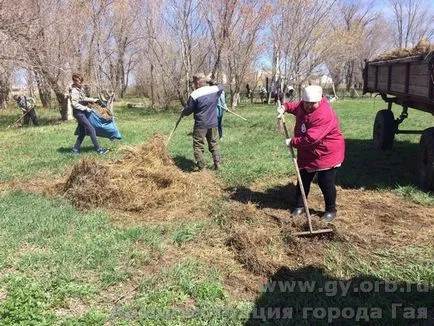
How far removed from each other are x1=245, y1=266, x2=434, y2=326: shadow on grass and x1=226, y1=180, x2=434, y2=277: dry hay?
30cm

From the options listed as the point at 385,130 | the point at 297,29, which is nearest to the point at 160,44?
the point at 297,29

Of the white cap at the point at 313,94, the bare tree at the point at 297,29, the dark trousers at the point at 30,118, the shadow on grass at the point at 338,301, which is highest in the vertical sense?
the bare tree at the point at 297,29

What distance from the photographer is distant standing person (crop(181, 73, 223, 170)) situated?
7.24m

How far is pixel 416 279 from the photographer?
143 inches

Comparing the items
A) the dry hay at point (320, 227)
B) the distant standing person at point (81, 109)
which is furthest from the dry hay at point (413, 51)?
the distant standing person at point (81, 109)

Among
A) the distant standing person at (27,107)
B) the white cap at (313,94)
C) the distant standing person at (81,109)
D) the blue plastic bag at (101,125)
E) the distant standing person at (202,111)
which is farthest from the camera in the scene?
the distant standing person at (27,107)

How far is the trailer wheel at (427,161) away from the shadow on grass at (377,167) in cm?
26

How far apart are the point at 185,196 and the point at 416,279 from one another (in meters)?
3.21

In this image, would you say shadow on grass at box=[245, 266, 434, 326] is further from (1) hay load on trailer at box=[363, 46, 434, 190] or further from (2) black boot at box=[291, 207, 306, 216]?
(1) hay load on trailer at box=[363, 46, 434, 190]

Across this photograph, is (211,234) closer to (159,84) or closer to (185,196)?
(185,196)

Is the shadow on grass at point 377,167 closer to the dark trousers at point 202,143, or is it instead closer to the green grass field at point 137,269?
the green grass field at point 137,269

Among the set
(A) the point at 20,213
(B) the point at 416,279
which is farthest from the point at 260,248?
(A) the point at 20,213

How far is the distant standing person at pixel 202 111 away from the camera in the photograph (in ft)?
23.8

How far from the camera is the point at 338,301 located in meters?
3.34
